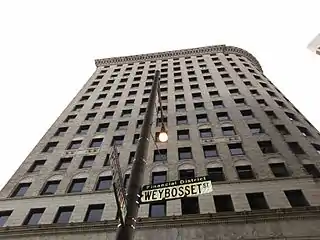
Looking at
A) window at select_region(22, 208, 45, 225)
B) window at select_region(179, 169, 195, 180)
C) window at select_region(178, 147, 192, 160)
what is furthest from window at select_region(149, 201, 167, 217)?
window at select_region(22, 208, 45, 225)

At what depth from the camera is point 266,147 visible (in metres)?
27.4

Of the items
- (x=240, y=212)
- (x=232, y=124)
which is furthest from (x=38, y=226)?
(x=232, y=124)

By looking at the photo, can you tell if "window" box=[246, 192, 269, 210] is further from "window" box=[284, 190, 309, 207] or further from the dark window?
the dark window

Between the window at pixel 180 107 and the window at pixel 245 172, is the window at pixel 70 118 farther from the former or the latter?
the window at pixel 245 172

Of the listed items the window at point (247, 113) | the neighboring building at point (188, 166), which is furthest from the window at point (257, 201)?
the window at point (247, 113)

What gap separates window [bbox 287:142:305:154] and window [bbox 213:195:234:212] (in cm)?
865

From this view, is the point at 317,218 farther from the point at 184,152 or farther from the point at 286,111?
the point at 286,111

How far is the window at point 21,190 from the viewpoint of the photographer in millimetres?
25391

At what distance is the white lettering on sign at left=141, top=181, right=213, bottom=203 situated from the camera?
7.63 meters

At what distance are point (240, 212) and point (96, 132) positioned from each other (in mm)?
17914

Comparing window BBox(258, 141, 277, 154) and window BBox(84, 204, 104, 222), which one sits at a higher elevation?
window BBox(258, 141, 277, 154)

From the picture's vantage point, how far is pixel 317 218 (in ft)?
62.1

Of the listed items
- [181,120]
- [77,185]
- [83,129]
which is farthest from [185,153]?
[83,129]

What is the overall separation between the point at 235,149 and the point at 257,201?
6670 millimetres
